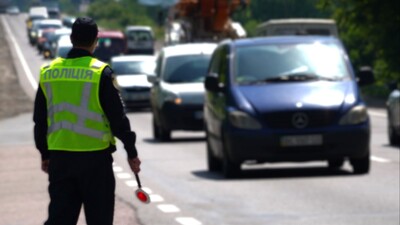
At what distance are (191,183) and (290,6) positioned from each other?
193 feet

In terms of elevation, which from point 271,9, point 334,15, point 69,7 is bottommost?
point 69,7

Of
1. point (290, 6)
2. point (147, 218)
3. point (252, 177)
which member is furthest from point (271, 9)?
point (147, 218)

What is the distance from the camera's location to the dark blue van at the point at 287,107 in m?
18.8

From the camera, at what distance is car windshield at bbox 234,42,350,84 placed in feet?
65.2

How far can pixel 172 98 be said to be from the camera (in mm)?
29344

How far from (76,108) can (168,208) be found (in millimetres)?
6666

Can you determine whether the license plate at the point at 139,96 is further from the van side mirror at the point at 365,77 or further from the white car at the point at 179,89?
the van side mirror at the point at 365,77

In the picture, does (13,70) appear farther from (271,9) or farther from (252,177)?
(252,177)

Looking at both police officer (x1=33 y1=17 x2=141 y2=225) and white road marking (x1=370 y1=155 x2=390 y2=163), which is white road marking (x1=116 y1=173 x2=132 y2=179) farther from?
police officer (x1=33 y1=17 x2=141 y2=225)

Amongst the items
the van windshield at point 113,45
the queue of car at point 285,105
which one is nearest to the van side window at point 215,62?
the queue of car at point 285,105

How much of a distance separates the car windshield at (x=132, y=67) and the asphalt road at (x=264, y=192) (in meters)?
18.5

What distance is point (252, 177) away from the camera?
64.3 feet

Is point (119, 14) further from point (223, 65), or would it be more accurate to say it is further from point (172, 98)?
point (223, 65)

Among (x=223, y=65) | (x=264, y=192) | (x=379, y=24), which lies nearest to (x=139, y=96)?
(x=379, y=24)
